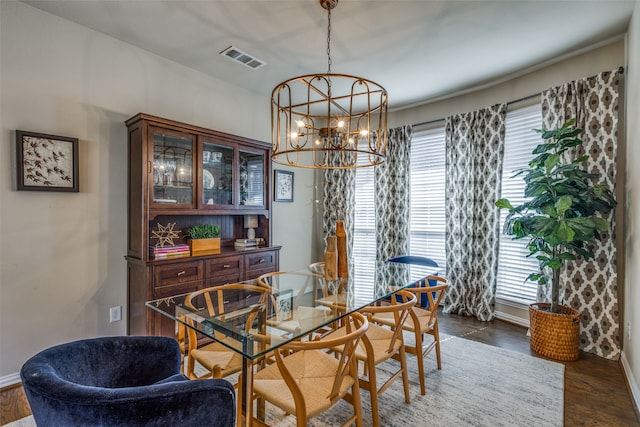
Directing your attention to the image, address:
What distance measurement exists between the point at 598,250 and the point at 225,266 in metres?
3.43

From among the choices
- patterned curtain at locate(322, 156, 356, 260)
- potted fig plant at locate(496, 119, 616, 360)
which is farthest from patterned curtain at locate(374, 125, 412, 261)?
potted fig plant at locate(496, 119, 616, 360)

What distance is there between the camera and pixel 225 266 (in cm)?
319

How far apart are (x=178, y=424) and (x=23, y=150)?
2384 mm

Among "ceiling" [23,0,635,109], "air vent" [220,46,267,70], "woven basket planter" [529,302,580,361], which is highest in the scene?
"ceiling" [23,0,635,109]

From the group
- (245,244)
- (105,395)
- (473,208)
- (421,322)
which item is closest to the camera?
(105,395)

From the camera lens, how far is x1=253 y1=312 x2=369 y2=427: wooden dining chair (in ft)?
4.32

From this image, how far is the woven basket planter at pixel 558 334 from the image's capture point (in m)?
2.72

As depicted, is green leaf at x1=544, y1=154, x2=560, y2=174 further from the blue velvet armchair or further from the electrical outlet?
the electrical outlet

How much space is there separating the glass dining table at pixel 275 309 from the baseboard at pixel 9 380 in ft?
4.71

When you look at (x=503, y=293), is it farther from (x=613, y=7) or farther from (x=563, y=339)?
(x=613, y=7)

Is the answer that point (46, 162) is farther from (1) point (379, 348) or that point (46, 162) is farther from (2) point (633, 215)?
(2) point (633, 215)

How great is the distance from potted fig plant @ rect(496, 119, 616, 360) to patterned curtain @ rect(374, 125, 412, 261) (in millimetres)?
1515

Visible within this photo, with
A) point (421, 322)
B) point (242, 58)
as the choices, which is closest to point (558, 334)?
point (421, 322)

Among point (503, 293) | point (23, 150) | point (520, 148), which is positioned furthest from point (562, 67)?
point (23, 150)
